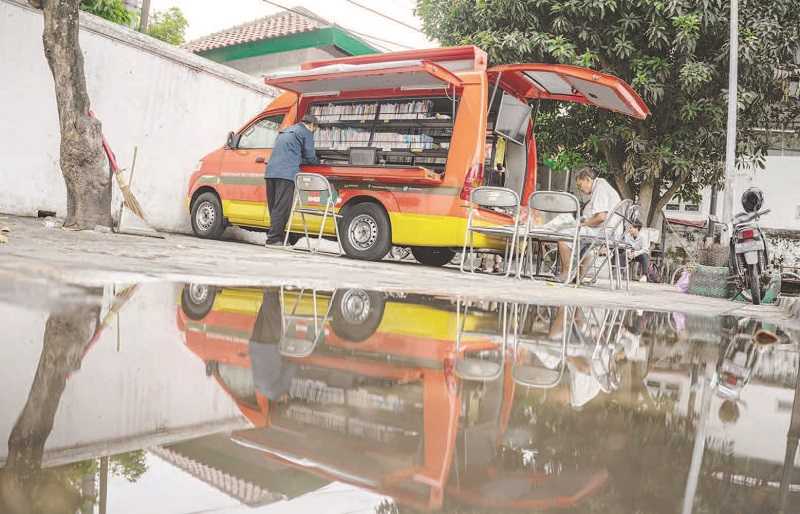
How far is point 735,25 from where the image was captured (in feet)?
39.9

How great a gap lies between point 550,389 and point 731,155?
1213 centimetres

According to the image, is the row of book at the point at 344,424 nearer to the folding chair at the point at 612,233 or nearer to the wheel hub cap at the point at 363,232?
the folding chair at the point at 612,233

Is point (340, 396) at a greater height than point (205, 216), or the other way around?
point (205, 216)

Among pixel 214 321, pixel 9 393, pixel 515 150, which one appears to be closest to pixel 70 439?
pixel 9 393

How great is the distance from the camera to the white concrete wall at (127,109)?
30.7 ft

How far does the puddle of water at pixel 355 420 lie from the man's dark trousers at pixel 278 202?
647 cm

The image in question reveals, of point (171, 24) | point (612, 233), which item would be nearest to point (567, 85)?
point (612, 233)

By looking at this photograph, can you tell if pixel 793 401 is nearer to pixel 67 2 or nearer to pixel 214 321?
pixel 214 321

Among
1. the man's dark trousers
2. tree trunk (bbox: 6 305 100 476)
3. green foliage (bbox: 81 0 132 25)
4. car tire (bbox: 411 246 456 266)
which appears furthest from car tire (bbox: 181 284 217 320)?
green foliage (bbox: 81 0 132 25)

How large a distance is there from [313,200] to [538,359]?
23.1 ft

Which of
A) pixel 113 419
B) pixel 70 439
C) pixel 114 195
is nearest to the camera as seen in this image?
pixel 70 439

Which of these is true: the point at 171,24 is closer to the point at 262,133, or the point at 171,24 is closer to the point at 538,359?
the point at 262,133

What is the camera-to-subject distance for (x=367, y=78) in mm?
8977

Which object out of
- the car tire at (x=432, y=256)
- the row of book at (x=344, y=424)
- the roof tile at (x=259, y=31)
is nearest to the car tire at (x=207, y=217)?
the car tire at (x=432, y=256)
